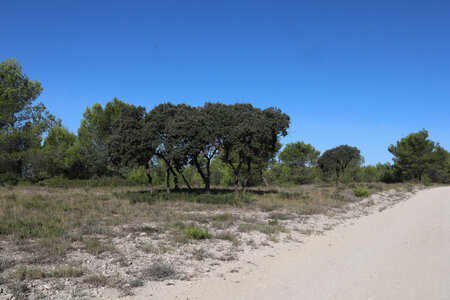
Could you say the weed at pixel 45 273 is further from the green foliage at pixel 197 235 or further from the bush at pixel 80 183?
the bush at pixel 80 183

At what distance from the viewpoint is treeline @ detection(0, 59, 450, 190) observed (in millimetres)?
22312

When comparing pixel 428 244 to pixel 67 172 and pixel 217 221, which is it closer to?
pixel 217 221

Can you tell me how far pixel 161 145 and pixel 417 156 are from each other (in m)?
59.0

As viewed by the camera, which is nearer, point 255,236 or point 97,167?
point 255,236

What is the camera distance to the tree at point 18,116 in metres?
31.5

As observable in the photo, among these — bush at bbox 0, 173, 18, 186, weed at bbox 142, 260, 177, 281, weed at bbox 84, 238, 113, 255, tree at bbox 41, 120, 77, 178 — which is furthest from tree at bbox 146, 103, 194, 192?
bush at bbox 0, 173, 18, 186

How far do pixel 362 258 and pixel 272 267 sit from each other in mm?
2798

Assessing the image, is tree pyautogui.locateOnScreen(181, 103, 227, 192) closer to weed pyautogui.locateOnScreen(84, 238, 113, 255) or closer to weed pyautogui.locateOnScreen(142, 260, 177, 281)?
weed pyautogui.locateOnScreen(84, 238, 113, 255)

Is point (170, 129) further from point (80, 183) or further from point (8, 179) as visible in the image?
point (8, 179)

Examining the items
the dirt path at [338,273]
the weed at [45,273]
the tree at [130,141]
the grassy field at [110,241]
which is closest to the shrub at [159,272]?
the grassy field at [110,241]

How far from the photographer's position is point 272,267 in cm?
728

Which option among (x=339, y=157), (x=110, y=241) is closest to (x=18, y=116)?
(x=110, y=241)

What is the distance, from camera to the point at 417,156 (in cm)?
6056

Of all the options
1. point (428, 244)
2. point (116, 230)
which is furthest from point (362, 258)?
point (116, 230)
